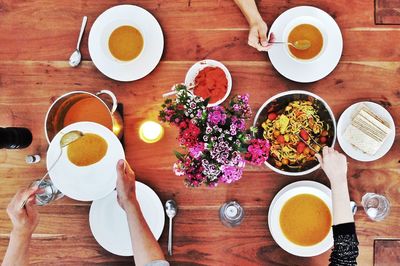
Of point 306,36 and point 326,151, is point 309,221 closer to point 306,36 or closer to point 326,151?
point 326,151

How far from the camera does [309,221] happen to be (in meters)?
1.38

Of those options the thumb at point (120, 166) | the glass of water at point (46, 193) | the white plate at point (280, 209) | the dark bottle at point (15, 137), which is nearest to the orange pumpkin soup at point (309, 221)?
the white plate at point (280, 209)

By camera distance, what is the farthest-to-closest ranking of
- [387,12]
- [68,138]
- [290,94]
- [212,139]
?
[387,12] < [290,94] < [68,138] < [212,139]

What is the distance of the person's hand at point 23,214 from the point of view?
1329 millimetres

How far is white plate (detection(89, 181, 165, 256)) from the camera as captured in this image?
143 centimetres

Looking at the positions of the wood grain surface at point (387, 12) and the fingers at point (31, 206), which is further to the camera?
the wood grain surface at point (387, 12)

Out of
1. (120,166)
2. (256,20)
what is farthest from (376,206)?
(120,166)

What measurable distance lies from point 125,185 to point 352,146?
725mm

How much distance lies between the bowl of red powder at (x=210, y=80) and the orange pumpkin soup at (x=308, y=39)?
232 mm

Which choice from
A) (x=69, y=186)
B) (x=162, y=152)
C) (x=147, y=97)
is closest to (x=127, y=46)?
(x=147, y=97)

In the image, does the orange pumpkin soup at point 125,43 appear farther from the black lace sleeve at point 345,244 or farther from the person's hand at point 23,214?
the black lace sleeve at point 345,244

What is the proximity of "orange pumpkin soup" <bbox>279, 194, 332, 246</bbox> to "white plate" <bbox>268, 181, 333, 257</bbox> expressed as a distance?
13mm

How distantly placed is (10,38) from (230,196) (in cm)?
93

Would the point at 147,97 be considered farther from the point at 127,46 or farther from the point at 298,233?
the point at 298,233
